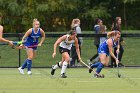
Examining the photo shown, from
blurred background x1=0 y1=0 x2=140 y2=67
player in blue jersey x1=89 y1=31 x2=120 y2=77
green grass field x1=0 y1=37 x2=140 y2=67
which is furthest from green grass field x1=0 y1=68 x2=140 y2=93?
blurred background x1=0 y1=0 x2=140 y2=67

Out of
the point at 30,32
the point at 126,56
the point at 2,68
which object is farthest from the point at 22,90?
the point at 126,56

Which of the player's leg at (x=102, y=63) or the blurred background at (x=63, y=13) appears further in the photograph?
the blurred background at (x=63, y=13)

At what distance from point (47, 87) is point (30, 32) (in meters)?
5.73

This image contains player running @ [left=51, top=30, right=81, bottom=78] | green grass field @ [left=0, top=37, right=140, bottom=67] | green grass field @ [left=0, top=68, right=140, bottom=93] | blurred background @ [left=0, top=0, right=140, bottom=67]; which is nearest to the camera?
green grass field @ [left=0, top=68, right=140, bottom=93]

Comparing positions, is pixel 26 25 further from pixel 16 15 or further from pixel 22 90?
pixel 22 90

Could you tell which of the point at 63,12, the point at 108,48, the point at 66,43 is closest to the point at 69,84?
the point at 66,43

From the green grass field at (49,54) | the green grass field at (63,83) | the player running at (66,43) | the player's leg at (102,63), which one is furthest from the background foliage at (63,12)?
the player's leg at (102,63)

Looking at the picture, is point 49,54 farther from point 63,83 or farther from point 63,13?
point 63,13

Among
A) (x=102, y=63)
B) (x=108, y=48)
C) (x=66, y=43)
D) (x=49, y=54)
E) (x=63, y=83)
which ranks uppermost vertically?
(x=66, y=43)

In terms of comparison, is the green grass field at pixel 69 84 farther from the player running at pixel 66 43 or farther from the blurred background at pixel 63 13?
the blurred background at pixel 63 13

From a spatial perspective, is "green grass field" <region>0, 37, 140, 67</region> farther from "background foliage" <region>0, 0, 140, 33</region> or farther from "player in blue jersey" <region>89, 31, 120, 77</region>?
"background foliage" <region>0, 0, 140, 33</region>

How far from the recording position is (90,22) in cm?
4356

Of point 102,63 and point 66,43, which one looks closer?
point 102,63

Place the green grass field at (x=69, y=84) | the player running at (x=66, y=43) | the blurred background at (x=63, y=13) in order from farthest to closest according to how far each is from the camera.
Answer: the blurred background at (x=63, y=13) → the player running at (x=66, y=43) → the green grass field at (x=69, y=84)
